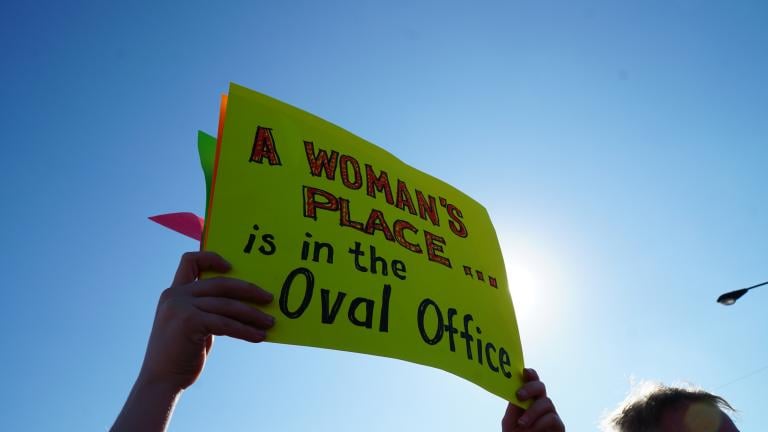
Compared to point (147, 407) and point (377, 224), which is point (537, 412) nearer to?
point (377, 224)

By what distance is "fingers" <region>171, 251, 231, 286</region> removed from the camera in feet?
4.65

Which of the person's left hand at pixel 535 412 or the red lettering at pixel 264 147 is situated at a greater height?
the red lettering at pixel 264 147

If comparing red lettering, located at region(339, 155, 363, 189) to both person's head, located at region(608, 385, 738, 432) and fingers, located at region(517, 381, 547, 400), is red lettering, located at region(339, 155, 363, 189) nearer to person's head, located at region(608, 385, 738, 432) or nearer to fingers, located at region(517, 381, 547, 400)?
fingers, located at region(517, 381, 547, 400)

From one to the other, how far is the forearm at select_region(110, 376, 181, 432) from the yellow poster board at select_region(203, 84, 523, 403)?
31cm

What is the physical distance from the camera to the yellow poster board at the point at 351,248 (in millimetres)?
1526

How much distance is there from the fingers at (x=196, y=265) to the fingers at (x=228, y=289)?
5 cm

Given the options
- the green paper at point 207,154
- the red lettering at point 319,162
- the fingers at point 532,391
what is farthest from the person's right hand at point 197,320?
the fingers at point 532,391

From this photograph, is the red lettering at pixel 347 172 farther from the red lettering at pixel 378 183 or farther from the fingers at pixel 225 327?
the fingers at pixel 225 327

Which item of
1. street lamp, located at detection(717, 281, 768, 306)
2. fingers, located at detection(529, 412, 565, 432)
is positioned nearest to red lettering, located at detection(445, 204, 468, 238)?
fingers, located at detection(529, 412, 565, 432)

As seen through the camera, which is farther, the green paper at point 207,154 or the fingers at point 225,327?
the green paper at point 207,154

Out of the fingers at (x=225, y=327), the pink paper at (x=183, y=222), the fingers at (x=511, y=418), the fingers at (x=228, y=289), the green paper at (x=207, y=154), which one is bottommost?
the fingers at (x=511, y=418)

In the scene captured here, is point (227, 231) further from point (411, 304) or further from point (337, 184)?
point (411, 304)

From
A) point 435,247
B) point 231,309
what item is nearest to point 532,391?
point 435,247

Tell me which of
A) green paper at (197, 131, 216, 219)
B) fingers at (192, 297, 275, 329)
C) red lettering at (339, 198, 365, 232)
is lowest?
fingers at (192, 297, 275, 329)
